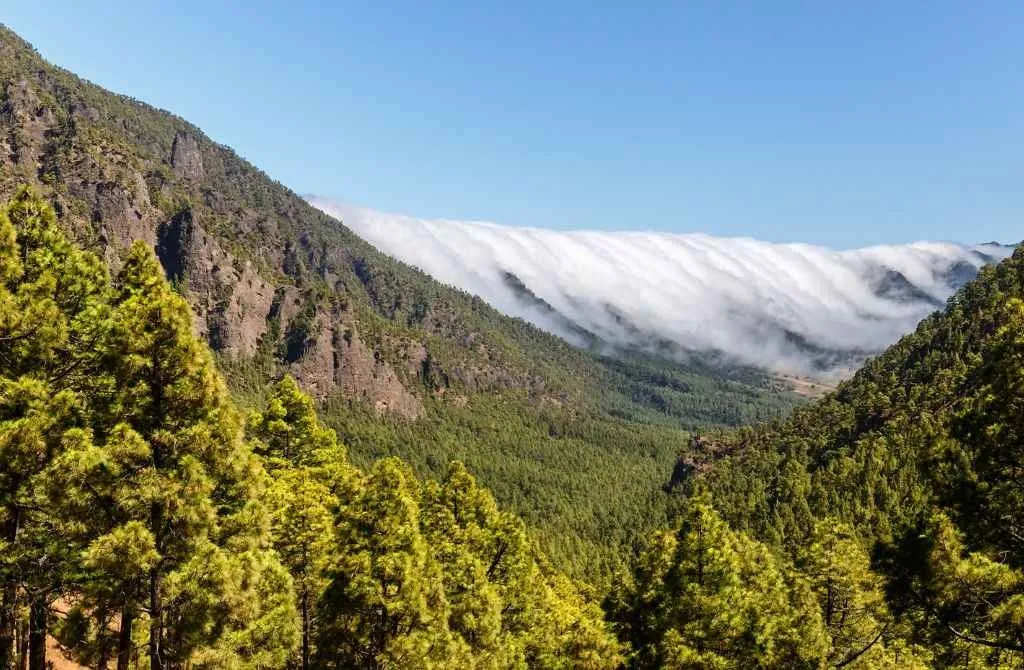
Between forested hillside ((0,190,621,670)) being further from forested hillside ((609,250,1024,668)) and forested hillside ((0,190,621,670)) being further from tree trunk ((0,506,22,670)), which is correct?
forested hillside ((609,250,1024,668))

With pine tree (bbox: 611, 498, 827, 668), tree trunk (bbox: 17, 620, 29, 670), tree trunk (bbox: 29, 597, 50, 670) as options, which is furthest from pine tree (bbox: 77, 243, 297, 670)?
pine tree (bbox: 611, 498, 827, 668)

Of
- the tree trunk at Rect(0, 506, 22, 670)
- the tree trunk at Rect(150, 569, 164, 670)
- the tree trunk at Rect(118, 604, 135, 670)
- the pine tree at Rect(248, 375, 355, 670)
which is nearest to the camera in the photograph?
the tree trunk at Rect(150, 569, 164, 670)

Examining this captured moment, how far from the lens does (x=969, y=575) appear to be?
19250 millimetres

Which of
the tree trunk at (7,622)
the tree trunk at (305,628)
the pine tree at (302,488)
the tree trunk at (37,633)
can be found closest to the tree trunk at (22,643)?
the tree trunk at (7,622)

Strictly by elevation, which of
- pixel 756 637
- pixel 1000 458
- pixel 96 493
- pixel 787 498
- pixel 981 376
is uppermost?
pixel 981 376

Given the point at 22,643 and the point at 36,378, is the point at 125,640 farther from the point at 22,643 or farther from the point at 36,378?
the point at 22,643

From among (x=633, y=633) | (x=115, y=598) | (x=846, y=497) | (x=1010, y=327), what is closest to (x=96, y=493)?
(x=115, y=598)

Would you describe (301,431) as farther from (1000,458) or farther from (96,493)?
(1000,458)

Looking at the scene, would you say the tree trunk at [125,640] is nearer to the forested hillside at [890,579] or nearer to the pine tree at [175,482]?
the pine tree at [175,482]

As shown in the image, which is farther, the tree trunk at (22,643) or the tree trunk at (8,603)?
the tree trunk at (22,643)

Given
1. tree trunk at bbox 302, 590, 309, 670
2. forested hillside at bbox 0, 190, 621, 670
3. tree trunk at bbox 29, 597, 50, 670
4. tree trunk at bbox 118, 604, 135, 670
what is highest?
forested hillside at bbox 0, 190, 621, 670

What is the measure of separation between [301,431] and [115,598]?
1023 inches

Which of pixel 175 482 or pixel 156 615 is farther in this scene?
pixel 175 482

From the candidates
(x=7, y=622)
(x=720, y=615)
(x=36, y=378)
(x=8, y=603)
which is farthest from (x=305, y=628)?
(x=720, y=615)
